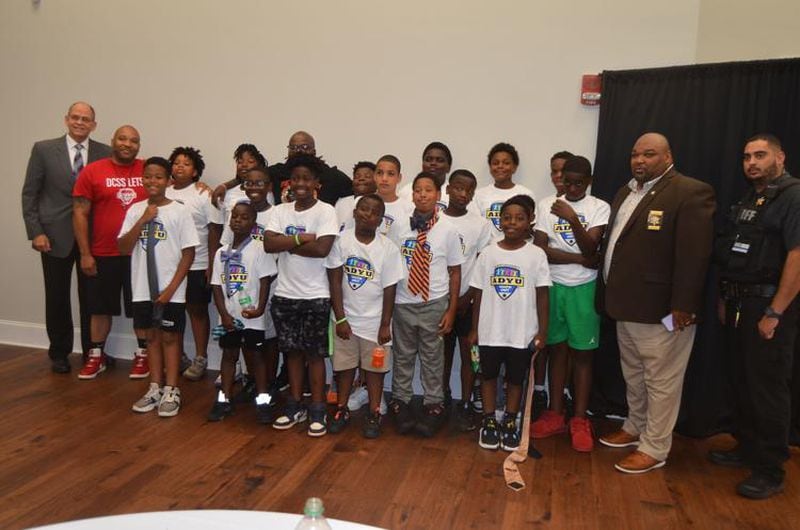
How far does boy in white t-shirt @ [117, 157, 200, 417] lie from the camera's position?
3471 millimetres

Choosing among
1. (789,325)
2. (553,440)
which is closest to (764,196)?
(789,325)

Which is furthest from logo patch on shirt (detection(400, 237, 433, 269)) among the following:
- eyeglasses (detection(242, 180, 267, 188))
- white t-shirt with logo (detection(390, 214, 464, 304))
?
eyeglasses (detection(242, 180, 267, 188))

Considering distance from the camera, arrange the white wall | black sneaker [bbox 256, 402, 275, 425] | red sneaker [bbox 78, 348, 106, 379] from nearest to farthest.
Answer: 1. black sneaker [bbox 256, 402, 275, 425]
2. the white wall
3. red sneaker [bbox 78, 348, 106, 379]

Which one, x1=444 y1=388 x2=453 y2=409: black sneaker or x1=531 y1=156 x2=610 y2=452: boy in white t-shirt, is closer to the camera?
x1=531 y1=156 x2=610 y2=452: boy in white t-shirt

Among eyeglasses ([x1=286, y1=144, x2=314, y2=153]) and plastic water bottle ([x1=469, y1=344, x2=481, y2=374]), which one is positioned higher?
eyeglasses ([x1=286, y1=144, x2=314, y2=153])

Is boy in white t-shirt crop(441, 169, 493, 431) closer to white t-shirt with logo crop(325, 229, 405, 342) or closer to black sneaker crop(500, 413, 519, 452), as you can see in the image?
black sneaker crop(500, 413, 519, 452)

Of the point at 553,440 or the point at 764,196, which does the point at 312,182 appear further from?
the point at 764,196

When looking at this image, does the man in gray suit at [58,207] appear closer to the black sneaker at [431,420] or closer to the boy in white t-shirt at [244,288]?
the boy in white t-shirt at [244,288]

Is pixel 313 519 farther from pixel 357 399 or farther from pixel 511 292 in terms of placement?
pixel 357 399

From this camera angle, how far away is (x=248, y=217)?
10.7 ft

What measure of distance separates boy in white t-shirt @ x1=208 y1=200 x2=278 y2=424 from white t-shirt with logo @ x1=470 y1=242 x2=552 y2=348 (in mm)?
1241

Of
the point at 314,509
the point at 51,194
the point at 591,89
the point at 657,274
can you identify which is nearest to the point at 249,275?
the point at 51,194

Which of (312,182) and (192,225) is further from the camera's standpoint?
(192,225)

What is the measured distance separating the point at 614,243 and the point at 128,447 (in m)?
2.79
